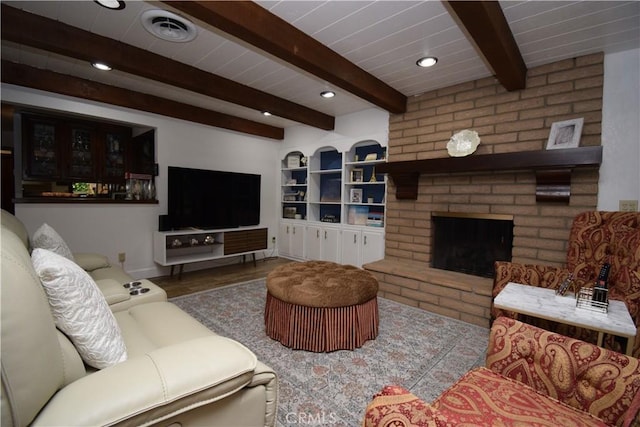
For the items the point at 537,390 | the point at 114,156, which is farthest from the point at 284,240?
the point at 537,390

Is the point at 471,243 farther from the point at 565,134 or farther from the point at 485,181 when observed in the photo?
the point at 565,134

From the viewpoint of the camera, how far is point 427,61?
2.56m

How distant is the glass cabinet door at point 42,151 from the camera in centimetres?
380

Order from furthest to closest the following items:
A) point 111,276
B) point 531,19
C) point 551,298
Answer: point 111,276
point 531,19
point 551,298

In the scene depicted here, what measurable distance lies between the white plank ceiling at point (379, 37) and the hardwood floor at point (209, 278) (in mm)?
2389

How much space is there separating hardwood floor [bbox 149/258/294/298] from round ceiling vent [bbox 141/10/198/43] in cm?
250

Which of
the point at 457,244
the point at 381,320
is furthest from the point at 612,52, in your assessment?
the point at 381,320

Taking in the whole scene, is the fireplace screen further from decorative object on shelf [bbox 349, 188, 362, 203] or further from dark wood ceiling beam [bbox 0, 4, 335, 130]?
dark wood ceiling beam [bbox 0, 4, 335, 130]

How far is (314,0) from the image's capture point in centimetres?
179

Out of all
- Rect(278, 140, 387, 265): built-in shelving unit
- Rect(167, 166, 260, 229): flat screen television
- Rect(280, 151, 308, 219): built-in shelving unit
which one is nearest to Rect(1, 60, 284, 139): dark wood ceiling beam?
Rect(167, 166, 260, 229): flat screen television

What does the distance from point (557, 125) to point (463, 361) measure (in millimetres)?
2173

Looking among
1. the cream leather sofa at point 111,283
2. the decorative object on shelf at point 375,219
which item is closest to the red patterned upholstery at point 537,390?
the cream leather sofa at point 111,283

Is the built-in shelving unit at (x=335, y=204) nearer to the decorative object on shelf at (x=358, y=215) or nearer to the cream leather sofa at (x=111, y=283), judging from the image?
the decorative object on shelf at (x=358, y=215)

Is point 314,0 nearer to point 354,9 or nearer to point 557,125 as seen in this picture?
point 354,9
